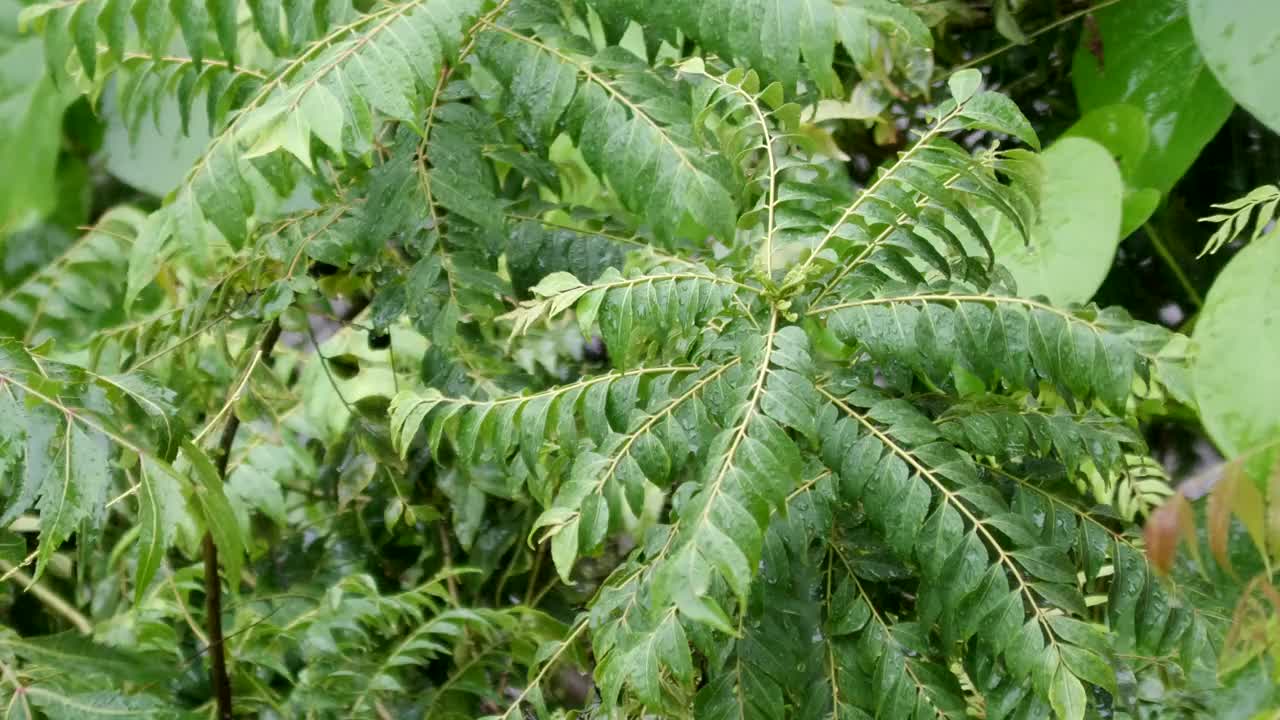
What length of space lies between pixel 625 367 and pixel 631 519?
55 centimetres

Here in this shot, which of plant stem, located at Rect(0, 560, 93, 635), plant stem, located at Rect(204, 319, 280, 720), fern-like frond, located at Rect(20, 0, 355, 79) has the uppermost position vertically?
fern-like frond, located at Rect(20, 0, 355, 79)

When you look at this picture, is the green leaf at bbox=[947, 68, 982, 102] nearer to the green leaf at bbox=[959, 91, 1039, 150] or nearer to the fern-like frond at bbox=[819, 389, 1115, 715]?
the green leaf at bbox=[959, 91, 1039, 150]

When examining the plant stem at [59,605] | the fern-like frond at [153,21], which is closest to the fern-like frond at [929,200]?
the fern-like frond at [153,21]

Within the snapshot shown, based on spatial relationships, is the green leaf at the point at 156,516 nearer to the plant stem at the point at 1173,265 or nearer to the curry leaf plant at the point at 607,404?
the curry leaf plant at the point at 607,404

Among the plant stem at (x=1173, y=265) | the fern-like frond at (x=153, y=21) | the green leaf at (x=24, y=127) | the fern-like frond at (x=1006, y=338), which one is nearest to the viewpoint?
the fern-like frond at (x=1006, y=338)

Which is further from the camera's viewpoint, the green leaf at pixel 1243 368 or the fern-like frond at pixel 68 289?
the fern-like frond at pixel 68 289

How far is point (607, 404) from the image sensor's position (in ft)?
3.10

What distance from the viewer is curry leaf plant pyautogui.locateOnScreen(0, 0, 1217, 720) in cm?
84

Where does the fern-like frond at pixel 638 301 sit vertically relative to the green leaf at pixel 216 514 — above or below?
above

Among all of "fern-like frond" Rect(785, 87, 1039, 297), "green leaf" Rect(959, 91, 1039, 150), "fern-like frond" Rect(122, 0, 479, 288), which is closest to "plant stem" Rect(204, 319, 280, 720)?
"fern-like frond" Rect(122, 0, 479, 288)

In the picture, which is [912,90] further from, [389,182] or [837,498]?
[837,498]

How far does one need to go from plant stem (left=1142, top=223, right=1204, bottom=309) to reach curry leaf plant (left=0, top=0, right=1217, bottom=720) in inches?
15.2

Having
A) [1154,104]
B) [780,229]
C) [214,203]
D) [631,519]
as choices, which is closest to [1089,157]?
[1154,104]

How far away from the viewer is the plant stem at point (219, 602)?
1200 mm
